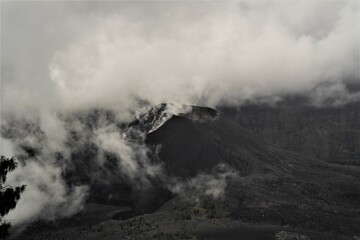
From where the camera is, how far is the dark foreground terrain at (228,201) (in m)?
103

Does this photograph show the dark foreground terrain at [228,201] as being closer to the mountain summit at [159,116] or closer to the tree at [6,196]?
the mountain summit at [159,116]

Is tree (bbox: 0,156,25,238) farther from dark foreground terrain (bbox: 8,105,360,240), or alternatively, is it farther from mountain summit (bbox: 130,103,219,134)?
mountain summit (bbox: 130,103,219,134)

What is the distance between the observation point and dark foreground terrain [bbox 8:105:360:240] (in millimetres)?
103188

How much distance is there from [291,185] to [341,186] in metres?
18.5

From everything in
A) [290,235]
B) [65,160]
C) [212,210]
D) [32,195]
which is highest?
[65,160]

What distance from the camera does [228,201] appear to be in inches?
4948


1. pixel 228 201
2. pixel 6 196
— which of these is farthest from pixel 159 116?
pixel 6 196

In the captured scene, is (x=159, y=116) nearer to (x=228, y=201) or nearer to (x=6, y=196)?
(x=228, y=201)

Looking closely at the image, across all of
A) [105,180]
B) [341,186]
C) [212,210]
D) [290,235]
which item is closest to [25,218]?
[105,180]

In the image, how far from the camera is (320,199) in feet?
444

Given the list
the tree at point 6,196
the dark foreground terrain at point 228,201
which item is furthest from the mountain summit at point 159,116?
the tree at point 6,196

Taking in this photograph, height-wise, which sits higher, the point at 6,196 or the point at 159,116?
the point at 159,116

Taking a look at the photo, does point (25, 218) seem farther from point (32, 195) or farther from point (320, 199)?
point (320, 199)

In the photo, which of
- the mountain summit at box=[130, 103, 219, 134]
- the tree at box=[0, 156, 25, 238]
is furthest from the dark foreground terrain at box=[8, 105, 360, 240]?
the tree at box=[0, 156, 25, 238]
